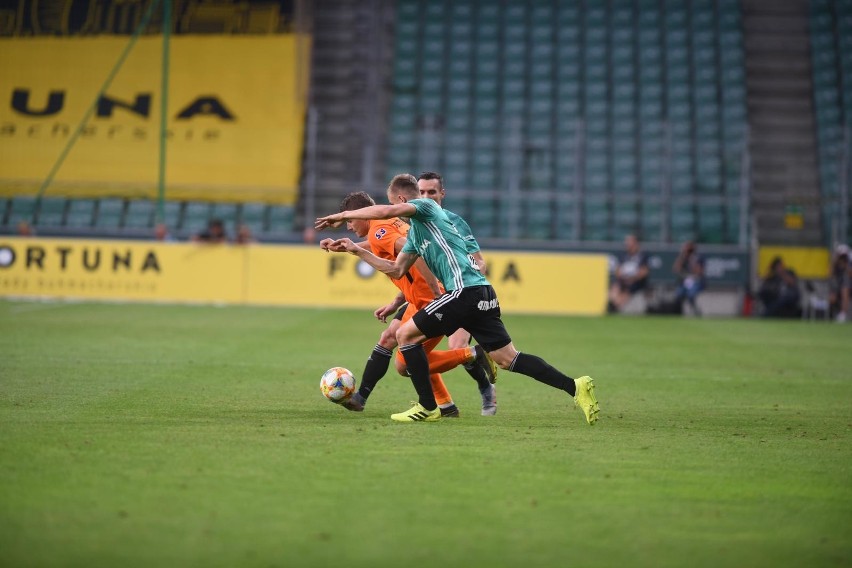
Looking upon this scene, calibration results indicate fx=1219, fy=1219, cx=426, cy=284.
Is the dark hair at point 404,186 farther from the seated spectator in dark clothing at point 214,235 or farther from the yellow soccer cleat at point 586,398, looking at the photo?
the seated spectator in dark clothing at point 214,235

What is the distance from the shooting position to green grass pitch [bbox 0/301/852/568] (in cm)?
506

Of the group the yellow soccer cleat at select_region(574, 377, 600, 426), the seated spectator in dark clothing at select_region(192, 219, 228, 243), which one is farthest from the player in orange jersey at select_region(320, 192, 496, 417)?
the seated spectator in dark clothing at select_region(192, 219, 228, 243)

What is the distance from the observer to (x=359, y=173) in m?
31.8

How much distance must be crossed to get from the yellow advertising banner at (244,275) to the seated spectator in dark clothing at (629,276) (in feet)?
4.30

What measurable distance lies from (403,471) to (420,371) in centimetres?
219

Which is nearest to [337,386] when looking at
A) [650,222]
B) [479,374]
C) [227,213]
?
[479,374]

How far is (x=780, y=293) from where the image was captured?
26.2 metres

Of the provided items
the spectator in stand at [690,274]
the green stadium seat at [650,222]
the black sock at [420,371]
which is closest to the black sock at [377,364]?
the black sock at [420,371]

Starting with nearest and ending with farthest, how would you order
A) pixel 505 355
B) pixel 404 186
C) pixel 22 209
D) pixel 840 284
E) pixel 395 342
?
pixel 505 355, pixel 404 186, pixel 395 342, pixel 840 284, pixel 22 209

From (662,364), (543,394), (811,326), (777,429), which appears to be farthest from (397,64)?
(777,429)

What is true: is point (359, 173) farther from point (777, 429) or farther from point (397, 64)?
point (777, 429)

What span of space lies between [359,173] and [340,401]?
22.9 metres

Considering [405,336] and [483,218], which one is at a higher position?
[483,218]

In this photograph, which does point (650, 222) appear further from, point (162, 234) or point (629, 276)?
point (162, 234)
